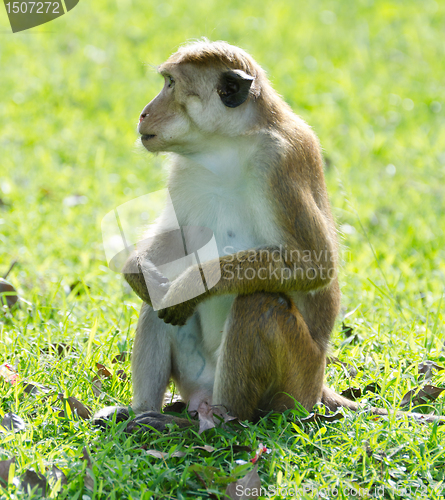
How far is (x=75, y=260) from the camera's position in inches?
214

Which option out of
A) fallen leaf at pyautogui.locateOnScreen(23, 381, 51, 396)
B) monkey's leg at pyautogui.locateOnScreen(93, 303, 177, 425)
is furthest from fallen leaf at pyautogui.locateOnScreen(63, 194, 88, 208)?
fallen leaf at pyautogui.locateOnScreen(23, 381, 51, 396)

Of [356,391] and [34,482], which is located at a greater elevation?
[34,482]

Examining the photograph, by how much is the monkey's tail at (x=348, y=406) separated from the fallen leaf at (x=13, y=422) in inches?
63.7

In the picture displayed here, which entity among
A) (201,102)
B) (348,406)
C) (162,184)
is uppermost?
(201,102)

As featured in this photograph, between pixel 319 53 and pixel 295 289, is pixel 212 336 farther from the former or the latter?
pixel 319 53

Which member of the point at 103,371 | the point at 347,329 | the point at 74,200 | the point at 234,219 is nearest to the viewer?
the point at 234,219

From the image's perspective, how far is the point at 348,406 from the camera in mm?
3576

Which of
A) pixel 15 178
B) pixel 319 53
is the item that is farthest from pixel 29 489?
pixel 319 53

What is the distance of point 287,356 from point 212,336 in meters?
0.53

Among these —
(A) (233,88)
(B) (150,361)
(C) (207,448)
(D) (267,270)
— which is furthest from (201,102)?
(C) (207,448)

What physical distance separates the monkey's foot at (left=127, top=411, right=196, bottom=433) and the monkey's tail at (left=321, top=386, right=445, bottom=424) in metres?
0.79

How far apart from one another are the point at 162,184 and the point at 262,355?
3.75m

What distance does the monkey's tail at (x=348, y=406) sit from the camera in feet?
11.2

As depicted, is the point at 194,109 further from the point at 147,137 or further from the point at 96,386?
the point at 96,386
